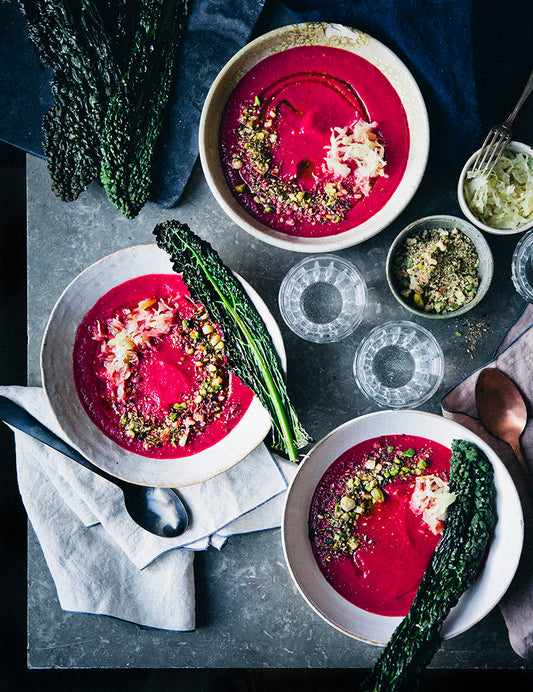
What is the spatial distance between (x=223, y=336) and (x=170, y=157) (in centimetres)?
82

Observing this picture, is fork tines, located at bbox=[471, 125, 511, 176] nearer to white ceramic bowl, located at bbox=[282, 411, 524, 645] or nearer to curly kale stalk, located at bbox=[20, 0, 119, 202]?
white ceramic bowl, located at bbox=[282, 411, 524, 645]

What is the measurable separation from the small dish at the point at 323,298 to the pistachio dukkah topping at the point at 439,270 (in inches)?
7.9

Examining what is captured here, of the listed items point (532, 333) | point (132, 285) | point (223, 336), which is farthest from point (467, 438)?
point (132, 285)

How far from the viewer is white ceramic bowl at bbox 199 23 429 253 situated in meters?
2.34

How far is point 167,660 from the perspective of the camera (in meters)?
2.62

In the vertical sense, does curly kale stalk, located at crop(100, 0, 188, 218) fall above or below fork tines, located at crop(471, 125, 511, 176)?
below

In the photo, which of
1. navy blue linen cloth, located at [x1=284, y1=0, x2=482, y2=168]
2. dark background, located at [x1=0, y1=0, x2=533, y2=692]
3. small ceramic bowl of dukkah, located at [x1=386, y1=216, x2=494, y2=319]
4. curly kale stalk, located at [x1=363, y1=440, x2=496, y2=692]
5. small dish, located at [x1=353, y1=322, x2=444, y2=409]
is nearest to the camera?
curly kale stalk, located at [x1=363, y1=440, x2=496, y2=692]

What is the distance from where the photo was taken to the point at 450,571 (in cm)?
223

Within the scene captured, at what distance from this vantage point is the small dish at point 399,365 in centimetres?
255

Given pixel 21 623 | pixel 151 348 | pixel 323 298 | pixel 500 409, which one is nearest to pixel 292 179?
pixel 323 298

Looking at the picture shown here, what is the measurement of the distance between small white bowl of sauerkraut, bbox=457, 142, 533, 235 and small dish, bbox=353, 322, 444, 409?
0.54m

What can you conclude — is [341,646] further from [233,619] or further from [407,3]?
[407,3]


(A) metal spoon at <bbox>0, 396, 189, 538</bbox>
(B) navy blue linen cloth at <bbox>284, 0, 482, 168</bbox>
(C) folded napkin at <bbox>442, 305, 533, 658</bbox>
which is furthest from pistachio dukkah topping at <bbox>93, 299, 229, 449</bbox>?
(B) navy blue linen cloth at <bbox>284, 0, 482, 168</bbox>

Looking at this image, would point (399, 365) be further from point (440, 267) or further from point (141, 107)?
point (141, 107)
